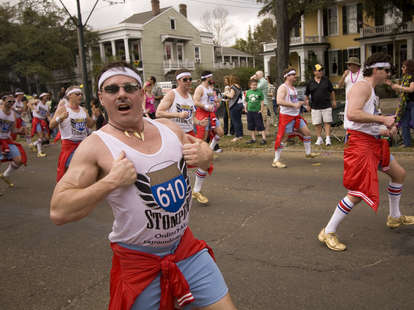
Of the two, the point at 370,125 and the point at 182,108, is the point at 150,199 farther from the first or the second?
the point at 182,108

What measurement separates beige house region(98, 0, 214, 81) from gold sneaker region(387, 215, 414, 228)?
3894 cm

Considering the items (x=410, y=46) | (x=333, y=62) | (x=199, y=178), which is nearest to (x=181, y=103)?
(x=199, y=178)

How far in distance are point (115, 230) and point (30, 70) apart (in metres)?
37.9

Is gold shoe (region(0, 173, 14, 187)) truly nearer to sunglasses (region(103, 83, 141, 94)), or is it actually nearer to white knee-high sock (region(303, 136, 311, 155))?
white knee-high sock (region(303, 136, 311, 155))

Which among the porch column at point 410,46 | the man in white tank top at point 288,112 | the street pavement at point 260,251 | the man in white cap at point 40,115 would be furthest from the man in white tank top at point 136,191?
the porch column at point 410,46

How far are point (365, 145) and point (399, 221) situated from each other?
118 centimetres

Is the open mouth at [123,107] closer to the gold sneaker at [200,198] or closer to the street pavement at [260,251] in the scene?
the street pavement at [260,251]

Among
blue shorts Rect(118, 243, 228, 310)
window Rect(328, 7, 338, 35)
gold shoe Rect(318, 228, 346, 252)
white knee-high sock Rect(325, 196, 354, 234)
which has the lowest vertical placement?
gold shoe Rect(318, 228, 346, 252)

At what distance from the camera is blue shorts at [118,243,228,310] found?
221 cm

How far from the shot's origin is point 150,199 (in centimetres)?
214

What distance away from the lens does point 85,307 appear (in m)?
3.54

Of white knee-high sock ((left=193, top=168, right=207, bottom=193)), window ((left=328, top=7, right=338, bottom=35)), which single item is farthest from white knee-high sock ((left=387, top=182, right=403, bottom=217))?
window ((left=328, top=7, right=338, bottom=35))

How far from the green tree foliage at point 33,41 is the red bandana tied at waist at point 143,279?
37.8 m

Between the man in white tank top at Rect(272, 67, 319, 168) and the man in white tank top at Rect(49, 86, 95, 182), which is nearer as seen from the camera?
the man in white tank top at Rect(49, 86, 95, 182)
